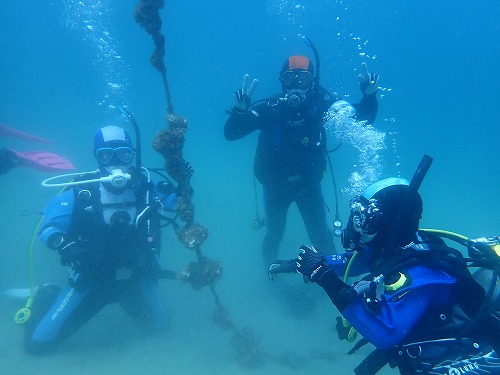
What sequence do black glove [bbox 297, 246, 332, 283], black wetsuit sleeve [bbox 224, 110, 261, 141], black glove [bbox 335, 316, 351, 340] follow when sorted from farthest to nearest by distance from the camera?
black wetsuit sleeve [bbox 224, 110, 261, 141]
black glove [bbox 335, 316, 351, 340]
black glove [bbox 297, 246, 332, 283]

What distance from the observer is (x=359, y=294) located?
286 cm

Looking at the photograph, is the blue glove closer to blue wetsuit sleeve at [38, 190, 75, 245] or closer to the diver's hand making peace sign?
the diver's hand making peace sign

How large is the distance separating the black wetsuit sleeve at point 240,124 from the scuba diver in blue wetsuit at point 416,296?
3530 mm

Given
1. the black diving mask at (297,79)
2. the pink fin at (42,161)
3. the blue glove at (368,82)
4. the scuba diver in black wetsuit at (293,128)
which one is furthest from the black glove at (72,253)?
the blue glove at (368,82)

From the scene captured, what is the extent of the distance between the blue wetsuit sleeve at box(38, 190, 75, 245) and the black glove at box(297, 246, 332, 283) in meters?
4.20

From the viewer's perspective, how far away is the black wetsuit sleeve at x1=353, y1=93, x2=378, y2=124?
6566 millimetres

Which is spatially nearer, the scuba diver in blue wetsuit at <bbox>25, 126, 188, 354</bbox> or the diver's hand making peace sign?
the diver's hand making peace sign

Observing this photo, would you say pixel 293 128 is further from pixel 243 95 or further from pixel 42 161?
pixel 42 161

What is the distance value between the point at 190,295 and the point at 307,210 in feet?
11.2

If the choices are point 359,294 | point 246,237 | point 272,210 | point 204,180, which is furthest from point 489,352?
point 204,180

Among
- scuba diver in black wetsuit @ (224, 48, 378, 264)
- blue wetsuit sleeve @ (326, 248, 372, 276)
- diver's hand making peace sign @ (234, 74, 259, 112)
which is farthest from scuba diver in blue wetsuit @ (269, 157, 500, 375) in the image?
scuba diver in black wetsuit @ (224, 48, 378, 264)

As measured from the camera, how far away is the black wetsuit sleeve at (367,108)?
6.57 meters

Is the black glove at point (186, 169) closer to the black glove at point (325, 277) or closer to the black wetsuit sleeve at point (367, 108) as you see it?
the black glove at point (325, 277)

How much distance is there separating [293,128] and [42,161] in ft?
24.1
